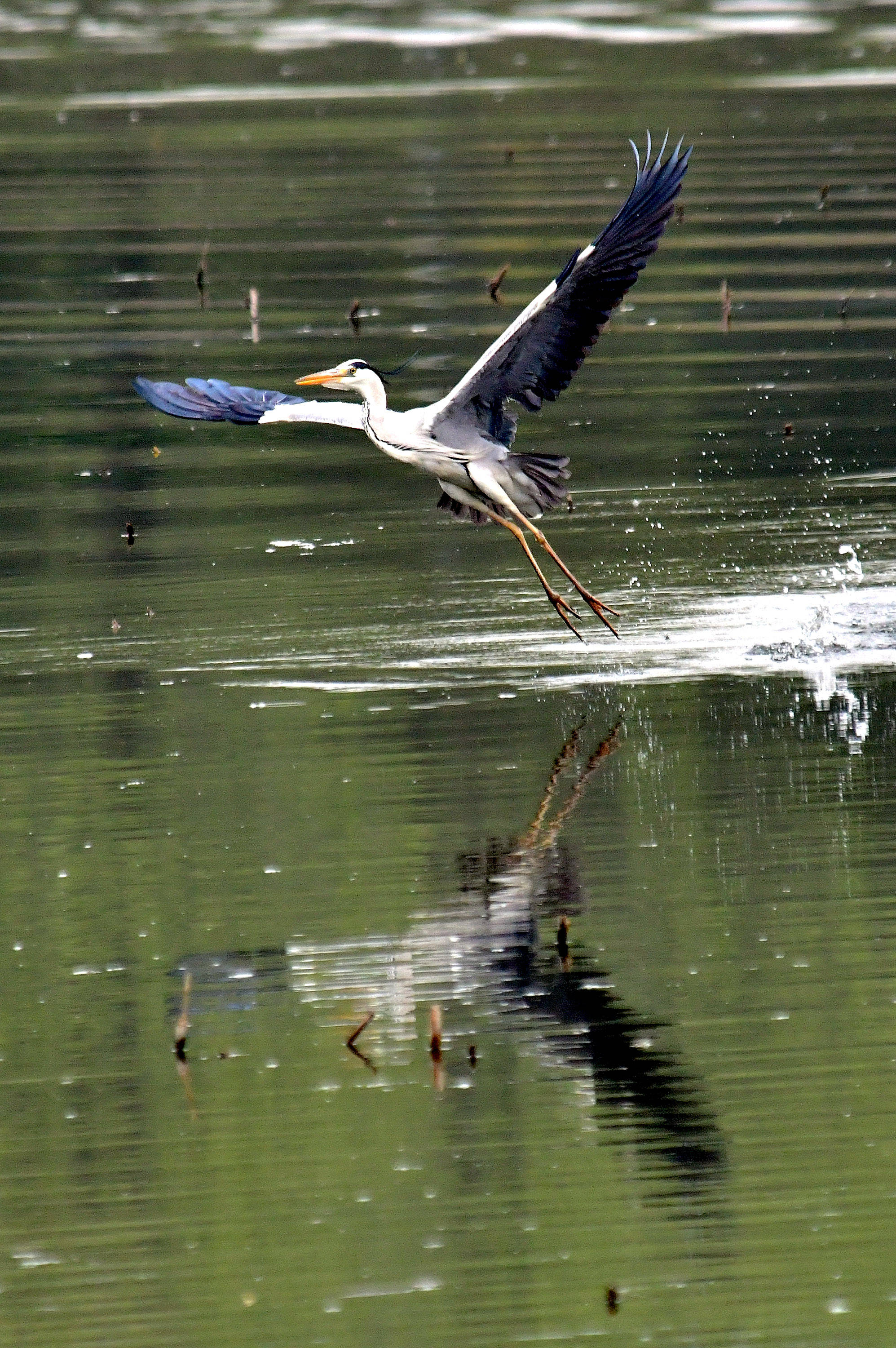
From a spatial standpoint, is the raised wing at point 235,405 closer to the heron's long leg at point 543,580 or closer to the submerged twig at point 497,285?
the heron's long leg at point 543,580

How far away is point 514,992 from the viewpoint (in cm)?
786

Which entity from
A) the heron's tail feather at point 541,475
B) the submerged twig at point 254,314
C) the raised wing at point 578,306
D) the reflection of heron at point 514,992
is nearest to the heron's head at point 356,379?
the raised wing at point 578,306

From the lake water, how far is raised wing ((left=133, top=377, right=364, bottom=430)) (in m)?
1.12

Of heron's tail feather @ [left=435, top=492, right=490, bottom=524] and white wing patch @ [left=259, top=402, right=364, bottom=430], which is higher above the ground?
white wing patch @ [left=259, top=402, right=364, bottom=430]

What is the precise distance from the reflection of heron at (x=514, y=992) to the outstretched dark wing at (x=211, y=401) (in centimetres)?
365

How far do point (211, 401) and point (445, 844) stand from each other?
3.61 metres

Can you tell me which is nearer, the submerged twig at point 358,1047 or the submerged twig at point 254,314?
the submerged twig at point 358,1047

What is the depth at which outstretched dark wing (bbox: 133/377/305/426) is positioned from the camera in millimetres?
11945

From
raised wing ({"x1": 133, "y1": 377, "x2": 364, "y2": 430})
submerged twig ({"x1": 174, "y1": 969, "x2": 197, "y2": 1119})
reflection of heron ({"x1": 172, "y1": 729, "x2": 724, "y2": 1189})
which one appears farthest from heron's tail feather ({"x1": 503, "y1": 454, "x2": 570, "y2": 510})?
submerged twig ({"x1": 174, "y1": 969, "x2": 197, "y2": 1119})

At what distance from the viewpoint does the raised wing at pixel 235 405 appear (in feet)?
38.4

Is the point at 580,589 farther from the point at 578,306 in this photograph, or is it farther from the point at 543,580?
the point at 578,306

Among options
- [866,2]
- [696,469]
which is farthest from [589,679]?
[866,2]

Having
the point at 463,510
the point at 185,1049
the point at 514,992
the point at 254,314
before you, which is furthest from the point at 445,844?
the point at 254,314

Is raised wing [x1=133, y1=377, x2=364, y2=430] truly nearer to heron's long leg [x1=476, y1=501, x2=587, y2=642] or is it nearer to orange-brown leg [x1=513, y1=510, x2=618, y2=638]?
heron's long leg [x1=476, y1=501, x2=587, y2=642]
